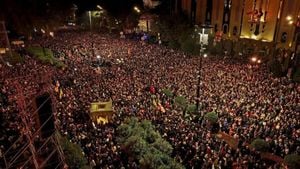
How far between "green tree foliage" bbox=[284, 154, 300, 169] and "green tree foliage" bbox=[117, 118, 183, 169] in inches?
188

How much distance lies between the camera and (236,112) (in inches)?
724

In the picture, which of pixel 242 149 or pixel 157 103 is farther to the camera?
pixel 157 103

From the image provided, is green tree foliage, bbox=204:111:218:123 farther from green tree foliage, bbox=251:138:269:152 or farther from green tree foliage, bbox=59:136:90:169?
green tree foliage, bbox=59:136:90:169

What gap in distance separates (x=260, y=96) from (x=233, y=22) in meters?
28.0

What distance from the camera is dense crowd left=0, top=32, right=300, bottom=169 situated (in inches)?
544

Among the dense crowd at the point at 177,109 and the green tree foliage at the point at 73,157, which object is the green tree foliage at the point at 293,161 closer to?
the dense crowd at the point at 177,109

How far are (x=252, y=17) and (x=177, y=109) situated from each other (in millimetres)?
28611

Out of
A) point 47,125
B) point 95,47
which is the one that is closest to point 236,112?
point 47,125

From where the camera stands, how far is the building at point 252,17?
37469 millimetres

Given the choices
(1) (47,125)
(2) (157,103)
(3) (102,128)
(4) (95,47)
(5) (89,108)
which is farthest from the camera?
(4) (95,47)

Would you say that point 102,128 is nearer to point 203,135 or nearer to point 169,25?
point 203,135

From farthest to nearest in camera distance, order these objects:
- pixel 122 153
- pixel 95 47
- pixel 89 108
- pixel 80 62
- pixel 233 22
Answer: pixel 233 22
pixel 95 47
pixel 80 62
pixel 89 108
pixel 122 153

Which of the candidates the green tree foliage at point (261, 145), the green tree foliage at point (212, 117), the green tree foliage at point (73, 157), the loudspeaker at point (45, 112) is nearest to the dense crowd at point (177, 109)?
the green tree foliage at point (261, 145)

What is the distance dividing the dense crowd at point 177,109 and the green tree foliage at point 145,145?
0.46 m
